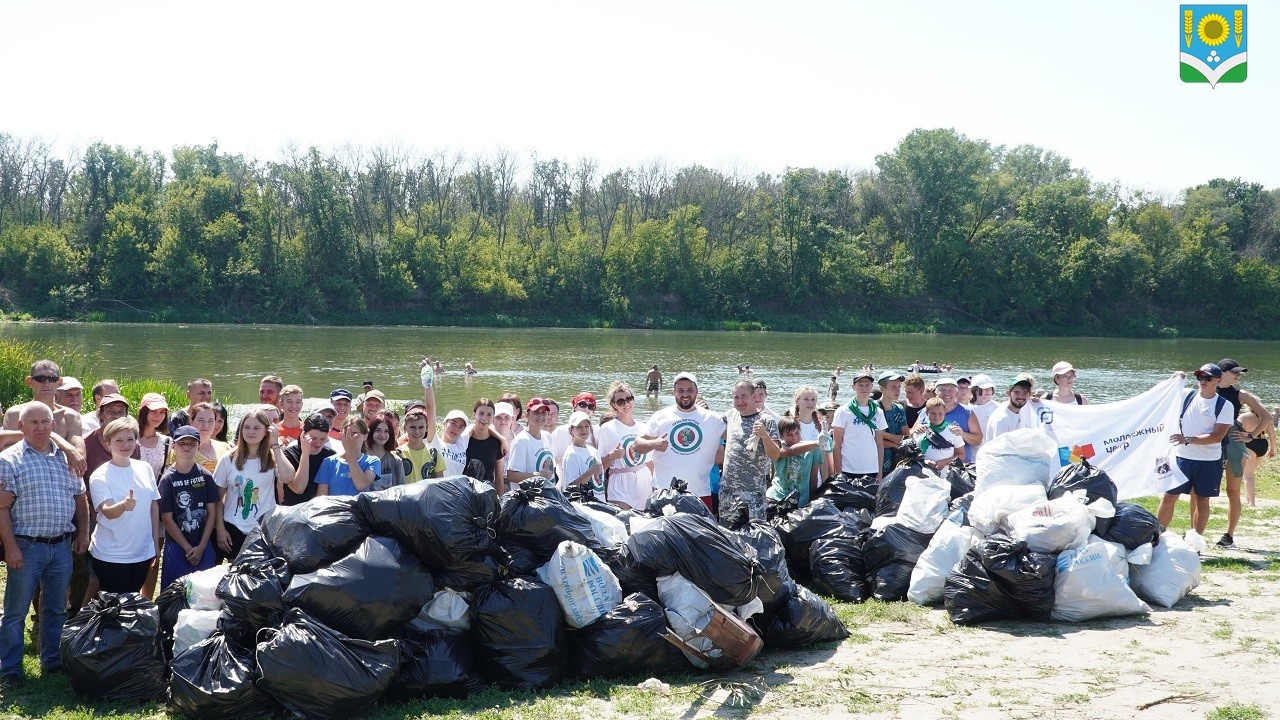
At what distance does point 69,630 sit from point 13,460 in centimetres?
92

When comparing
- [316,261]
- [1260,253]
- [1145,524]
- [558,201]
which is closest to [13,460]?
[1145,524]

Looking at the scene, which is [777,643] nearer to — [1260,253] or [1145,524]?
[1145,524]

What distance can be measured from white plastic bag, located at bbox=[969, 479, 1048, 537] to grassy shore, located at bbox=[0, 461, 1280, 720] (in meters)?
0.68

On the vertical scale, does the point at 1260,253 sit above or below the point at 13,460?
above

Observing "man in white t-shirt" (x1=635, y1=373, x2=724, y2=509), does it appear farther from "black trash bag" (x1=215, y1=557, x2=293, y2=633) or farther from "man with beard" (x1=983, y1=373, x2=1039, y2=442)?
"black trash bag" (x1=215, y1=557, x2=293, y2=633)

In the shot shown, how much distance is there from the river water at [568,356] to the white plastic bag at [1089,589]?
568 inches

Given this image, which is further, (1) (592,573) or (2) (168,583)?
(2) (168,583)

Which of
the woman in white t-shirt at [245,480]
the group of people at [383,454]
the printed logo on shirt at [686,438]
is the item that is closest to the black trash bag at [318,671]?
the group of people at [383,454]

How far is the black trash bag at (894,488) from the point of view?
22.9 feet

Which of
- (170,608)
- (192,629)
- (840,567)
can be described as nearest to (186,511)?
(170,608)

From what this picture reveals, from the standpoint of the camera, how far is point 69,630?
15.1 feet

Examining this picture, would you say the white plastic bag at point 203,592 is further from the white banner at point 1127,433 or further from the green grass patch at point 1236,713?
→ the white banner at point 1127,433

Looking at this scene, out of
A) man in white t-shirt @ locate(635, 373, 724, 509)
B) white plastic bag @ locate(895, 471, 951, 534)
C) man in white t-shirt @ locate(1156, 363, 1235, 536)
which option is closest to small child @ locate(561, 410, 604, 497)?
man in white t-shirt @ locate(635, 373, 724, 509)

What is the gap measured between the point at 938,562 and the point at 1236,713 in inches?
81.5
